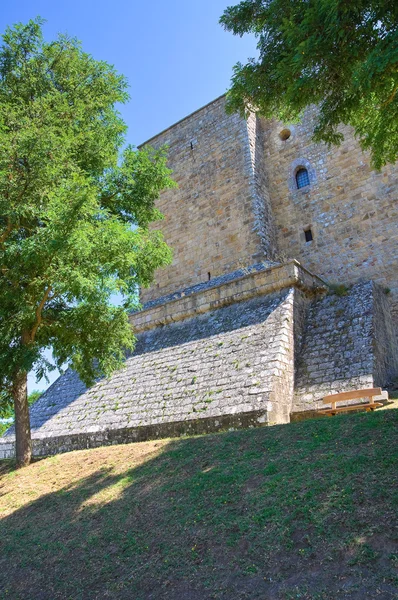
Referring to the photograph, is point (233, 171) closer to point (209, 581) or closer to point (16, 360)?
point (16, 360)

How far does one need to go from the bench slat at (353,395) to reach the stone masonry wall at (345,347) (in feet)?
2.09

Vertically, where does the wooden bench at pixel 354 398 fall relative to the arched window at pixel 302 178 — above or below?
below

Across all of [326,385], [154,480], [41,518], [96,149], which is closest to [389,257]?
[326,385]

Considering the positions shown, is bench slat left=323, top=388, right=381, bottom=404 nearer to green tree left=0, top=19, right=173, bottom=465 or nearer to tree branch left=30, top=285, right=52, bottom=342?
green tree left=0, top=19, right=173, bottom=465

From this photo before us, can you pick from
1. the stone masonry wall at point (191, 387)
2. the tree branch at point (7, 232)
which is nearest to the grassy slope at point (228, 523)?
the stone masonry wall at point (191, 387)

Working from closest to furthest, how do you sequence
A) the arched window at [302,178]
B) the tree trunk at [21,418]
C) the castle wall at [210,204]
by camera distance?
the tree trunk at [21,418] < the castle wall at [210,204] < the arched window at [302,178]

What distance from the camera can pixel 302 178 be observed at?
15.7m

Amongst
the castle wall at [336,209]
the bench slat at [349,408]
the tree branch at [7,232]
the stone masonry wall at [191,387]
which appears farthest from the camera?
the castle wall at [336,209]

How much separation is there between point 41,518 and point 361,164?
13193 millimetres

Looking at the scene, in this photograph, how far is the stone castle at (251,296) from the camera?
870 centimetres

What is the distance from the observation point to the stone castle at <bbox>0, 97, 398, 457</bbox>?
870 cm

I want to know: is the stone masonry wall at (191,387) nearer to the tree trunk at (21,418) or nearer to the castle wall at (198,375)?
the castle wall at (198,375)

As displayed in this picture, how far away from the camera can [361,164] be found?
14164mm

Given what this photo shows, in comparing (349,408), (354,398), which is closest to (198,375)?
(349,408)
